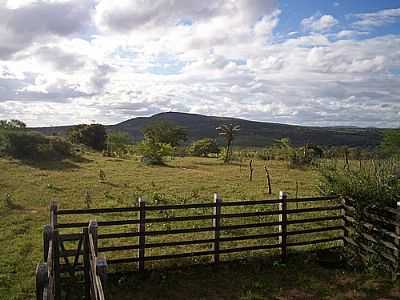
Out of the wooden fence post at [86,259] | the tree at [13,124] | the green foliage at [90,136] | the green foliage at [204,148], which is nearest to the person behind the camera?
the wooden fence post at [86,259]

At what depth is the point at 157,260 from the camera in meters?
9.13

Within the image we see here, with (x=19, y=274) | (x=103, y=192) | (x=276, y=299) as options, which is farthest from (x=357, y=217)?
(x=103, y=192)

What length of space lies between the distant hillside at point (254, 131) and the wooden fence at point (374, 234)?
91.3m

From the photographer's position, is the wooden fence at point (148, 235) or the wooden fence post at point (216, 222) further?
Result: the wooden fence post at point (216, 222)

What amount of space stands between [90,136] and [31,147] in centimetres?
2142

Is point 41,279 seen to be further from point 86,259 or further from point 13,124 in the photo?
point 13,124

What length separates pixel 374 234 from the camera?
935 cm

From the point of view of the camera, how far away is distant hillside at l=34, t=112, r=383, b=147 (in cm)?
10938

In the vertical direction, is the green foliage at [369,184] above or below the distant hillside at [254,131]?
below

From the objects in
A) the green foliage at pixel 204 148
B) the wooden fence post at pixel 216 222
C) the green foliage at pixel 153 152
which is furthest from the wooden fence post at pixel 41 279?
the green foliage at pixel 204 148

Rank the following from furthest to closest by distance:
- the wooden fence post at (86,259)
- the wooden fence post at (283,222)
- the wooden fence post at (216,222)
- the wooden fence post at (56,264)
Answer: the wooden fence post at (283,222)
the wooden fence post at (216,222)
the wooden fence post at (86,259)
the wooden fence post at (56,264)

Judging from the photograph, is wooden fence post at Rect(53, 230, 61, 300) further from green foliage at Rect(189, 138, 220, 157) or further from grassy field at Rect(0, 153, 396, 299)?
green foliage at Rect(189, 138, 220, 157)

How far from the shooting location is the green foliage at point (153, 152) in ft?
121

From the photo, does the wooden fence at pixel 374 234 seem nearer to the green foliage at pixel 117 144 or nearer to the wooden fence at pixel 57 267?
the wooden fence at pixel 57 267
